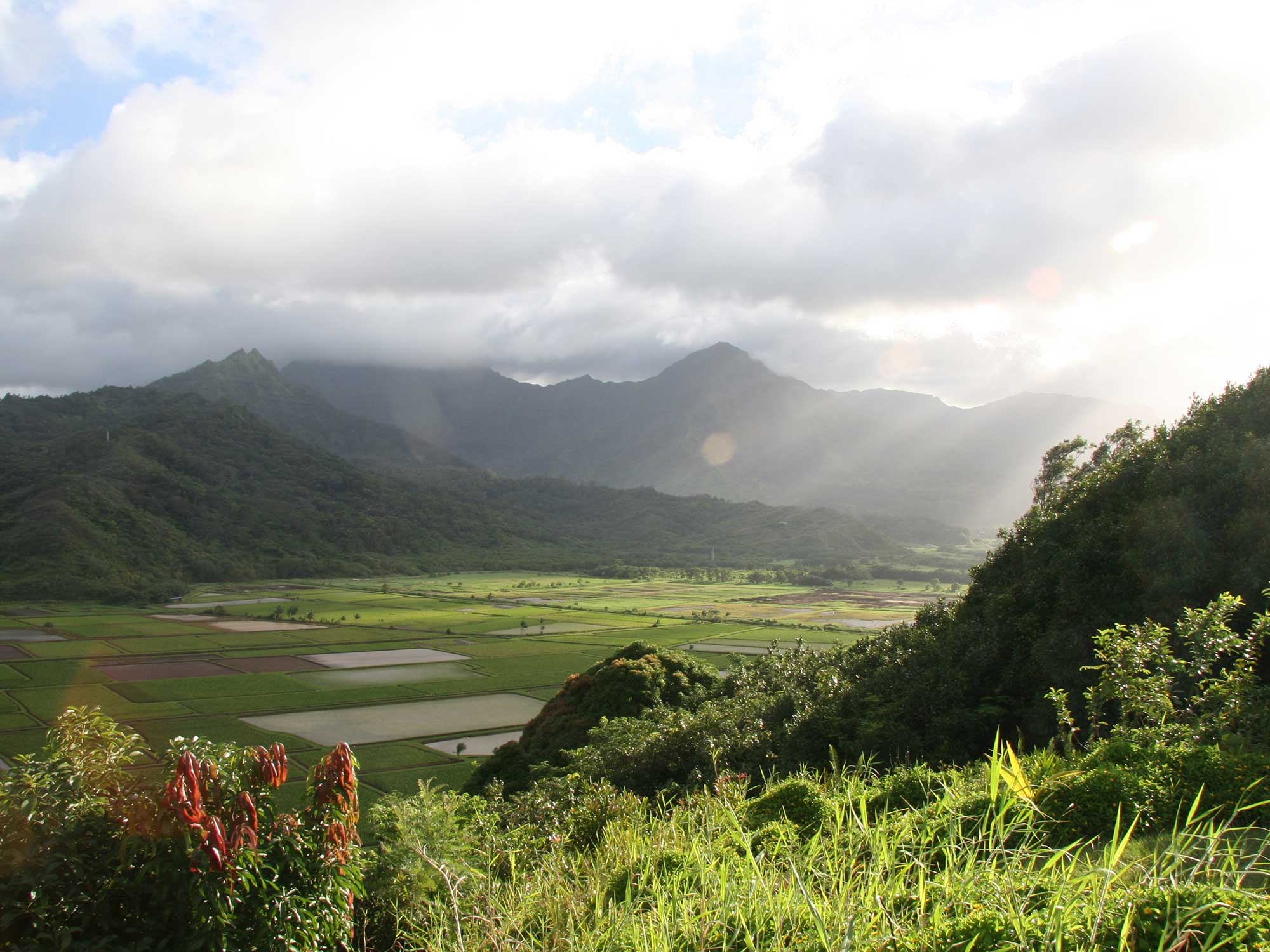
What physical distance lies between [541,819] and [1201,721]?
10.4 metres

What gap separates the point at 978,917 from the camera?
14.4 ft

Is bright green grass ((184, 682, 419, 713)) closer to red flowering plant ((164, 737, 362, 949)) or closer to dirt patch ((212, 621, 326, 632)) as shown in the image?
dirt patch ((212, 621, 326, 632))

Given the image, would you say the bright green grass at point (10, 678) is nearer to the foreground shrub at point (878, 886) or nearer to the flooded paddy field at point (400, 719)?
the flooded paddy field at point (400, 719)

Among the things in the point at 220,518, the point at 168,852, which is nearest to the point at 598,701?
the point at 168,852

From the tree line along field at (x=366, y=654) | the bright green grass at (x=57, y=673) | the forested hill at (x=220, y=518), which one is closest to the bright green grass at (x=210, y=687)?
the tree line along field at (x=366, y=654)

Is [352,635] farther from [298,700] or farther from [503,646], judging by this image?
[298,700]

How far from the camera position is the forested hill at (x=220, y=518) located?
330 ft

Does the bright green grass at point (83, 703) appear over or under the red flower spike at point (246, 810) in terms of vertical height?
under

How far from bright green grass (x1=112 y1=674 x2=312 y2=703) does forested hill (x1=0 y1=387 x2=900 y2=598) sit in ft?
167

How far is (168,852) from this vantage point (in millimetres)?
6582

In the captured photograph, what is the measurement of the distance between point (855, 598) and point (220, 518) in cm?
10680

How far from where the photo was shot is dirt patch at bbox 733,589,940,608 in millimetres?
90875

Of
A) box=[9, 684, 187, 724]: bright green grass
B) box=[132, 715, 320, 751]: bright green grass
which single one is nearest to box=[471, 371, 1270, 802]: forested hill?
box=[132, 715, 320, 751]: bright green grass

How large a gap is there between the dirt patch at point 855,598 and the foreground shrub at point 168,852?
8580 cm
